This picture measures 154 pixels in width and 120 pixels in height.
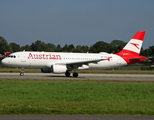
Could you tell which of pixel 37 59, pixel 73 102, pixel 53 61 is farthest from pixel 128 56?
pixel 73 102

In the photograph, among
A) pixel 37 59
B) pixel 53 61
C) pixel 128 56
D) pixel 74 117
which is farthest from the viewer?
pixel 128 56

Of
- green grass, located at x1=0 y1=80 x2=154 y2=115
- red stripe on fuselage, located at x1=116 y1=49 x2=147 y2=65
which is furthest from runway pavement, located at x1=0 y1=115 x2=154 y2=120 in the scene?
red stripe on fuselage, located at x1=116 y1=49 x2=147 y2=65

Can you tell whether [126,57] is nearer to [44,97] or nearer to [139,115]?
[44,97]

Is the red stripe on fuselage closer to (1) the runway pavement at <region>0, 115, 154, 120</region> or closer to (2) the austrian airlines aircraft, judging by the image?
(2) the austrian airlines aircraft

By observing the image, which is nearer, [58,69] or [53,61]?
[58,69]

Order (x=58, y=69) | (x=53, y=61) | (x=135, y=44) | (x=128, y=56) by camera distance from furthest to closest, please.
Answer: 1. (x=135, y=44)
2. (x=128, y=56)
3. (x=53, y=61)
4. (x=58, y=69)

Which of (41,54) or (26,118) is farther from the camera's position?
(41,54)

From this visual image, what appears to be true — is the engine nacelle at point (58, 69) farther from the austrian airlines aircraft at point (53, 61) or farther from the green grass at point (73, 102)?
the green grass at point (73, 102)

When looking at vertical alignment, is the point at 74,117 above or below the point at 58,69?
below

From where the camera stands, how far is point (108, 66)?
39719 millimetres

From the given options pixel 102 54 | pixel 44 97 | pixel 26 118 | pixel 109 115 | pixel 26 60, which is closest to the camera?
pixel 26 118

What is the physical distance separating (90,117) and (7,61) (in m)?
27.0

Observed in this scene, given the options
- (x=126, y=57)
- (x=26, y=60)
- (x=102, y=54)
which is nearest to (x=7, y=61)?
(x=26, y=60)

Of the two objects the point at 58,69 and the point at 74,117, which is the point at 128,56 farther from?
the point at 74,117
